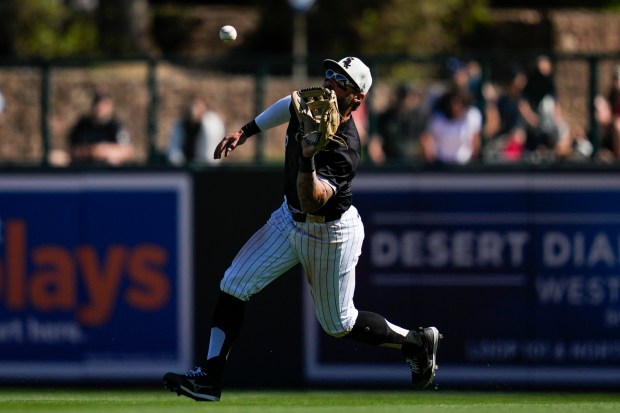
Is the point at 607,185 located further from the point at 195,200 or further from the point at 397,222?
the point at 195,200

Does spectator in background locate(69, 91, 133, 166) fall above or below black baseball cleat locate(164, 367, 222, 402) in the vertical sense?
above

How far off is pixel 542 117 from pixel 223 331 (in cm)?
458

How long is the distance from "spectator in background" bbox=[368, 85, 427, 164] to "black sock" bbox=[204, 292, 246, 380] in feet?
12.0

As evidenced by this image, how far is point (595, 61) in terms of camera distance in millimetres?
12273

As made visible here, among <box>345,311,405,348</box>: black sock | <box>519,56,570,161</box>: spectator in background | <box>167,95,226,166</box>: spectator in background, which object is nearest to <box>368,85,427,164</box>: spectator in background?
<box>519,56,570,161</box>: spectator in background

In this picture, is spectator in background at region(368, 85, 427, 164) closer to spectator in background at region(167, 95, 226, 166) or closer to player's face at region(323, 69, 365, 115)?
spectator in background at region(167, 95, 226, 166)

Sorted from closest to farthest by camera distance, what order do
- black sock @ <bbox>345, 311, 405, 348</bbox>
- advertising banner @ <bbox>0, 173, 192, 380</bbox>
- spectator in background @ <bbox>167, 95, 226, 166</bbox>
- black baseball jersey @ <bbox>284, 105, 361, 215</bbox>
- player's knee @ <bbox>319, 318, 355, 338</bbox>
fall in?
black baseball jersey @ <bbox>284, 105, 361, 215</bbox> → player's knee @ <bbox>319, 318, 355, 338</bbox> → black sock @ <bbox>345, 311, 405, 348</bbox> → advertising banner @ <bbox>0, 173, 192, 380</bbox> → spectator in background @ <bbox>167, 95, 226, 166</bbox>

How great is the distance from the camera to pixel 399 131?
496 inches

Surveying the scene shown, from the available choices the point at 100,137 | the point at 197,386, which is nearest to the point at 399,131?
the point at 100,137

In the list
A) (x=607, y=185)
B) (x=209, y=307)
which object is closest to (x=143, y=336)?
(x=209, y=307)

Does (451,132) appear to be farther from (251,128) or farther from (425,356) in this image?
(251,128)

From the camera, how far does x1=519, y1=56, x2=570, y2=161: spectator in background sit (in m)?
12.3

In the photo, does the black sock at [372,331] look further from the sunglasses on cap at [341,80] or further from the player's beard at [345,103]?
the sunglasses on cap at [341,80]

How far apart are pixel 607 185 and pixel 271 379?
3.37 meters
